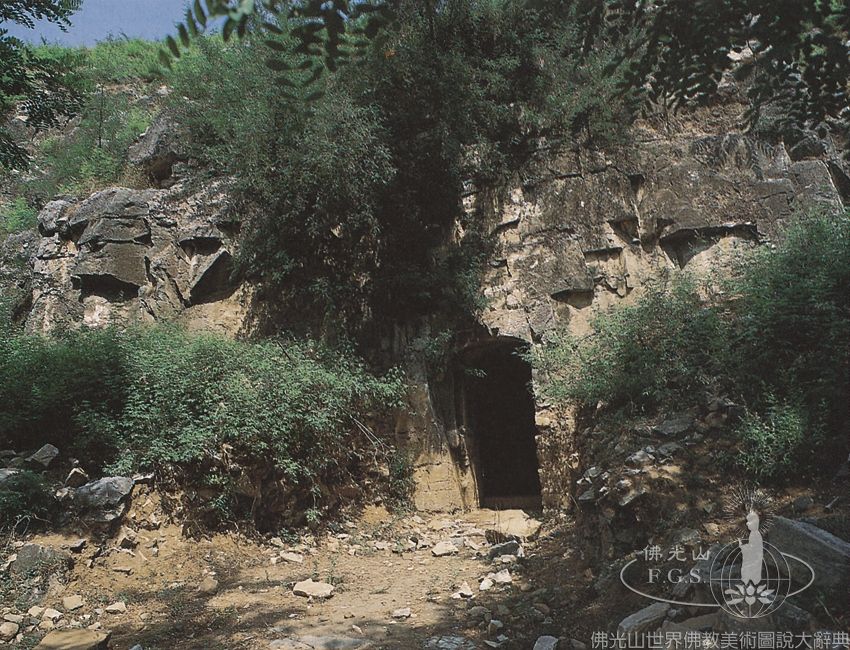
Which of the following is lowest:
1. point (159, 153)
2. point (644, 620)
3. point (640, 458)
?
point (644, 620)

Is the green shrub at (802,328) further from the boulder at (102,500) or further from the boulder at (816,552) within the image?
the boulder at (102,500)

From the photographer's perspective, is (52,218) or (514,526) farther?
(52,218)

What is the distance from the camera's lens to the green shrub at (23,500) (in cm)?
554

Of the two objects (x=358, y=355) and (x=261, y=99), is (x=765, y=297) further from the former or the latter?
(x=261, y=99)

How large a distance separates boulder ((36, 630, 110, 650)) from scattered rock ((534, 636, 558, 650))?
300cm

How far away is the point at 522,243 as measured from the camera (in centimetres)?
978

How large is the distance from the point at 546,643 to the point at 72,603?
12.5 ft

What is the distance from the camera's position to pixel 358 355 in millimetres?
9758

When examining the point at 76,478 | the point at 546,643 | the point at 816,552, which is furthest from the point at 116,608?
the point at 816,552

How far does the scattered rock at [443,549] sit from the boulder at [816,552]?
4398 mm

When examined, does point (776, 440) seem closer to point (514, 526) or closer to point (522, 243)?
point (514, 526)

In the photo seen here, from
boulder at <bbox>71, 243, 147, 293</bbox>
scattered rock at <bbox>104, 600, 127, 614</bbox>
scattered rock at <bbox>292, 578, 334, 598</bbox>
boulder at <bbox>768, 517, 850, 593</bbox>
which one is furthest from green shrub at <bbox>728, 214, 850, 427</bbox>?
boulder at <bbox>71, 243, 147, 293</bbox>

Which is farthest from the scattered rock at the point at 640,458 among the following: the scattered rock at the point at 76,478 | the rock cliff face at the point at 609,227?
the scattered rock at the point at 76,478

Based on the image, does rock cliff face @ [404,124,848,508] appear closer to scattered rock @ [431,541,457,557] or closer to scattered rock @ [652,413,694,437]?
scattered rock @ [431,541,457,557]
